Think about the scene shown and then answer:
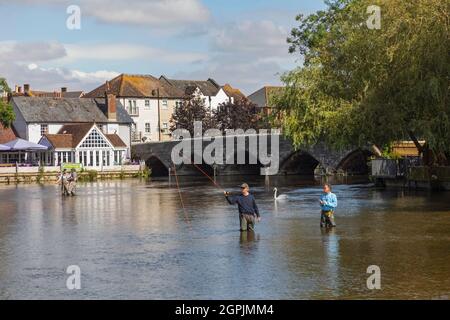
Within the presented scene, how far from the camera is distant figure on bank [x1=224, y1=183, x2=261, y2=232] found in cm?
2464

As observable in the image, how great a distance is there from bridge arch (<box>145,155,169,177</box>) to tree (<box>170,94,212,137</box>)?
8.21 meters

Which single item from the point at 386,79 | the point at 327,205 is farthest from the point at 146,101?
the point at 327,205

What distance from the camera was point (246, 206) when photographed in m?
24.9

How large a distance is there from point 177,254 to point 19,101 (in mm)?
78575

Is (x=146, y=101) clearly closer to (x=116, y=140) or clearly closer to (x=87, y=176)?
(x=116, y=140)

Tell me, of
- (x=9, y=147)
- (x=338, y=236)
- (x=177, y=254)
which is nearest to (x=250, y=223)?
(x=338, y=236)

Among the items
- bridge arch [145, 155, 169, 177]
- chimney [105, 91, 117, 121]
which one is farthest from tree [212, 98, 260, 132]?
chimney [105, 91, 117, 121]

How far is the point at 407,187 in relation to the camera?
4944 centimetres

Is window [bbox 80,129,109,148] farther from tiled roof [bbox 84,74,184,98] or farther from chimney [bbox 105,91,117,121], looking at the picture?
tiled roof [bbox 84,74,184,98]

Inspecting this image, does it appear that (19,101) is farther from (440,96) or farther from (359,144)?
(440,96)

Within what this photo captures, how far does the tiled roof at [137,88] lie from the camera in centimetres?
10969

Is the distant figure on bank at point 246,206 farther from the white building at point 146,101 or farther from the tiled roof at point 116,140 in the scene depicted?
the white building at point 146,101

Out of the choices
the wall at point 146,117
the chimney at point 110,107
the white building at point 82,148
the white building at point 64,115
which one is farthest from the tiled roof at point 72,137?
the wall at point 146,117

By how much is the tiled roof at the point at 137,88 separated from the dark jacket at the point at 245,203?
85.3 m
